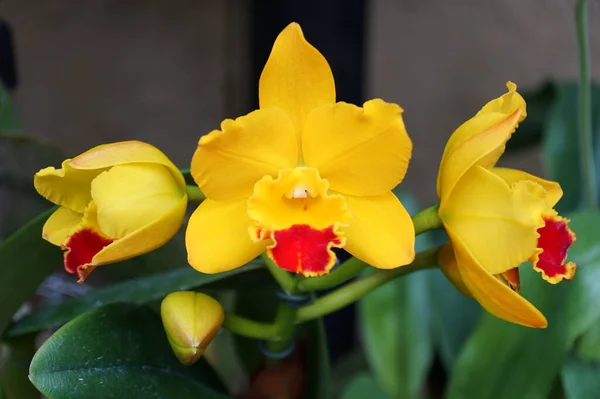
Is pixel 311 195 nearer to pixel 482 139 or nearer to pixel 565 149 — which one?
pixel 482 139

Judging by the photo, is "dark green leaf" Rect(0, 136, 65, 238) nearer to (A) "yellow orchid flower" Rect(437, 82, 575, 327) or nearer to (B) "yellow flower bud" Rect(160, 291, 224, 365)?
A: (B) "yellow flower bud" Rect(160, 291, 224, 365)

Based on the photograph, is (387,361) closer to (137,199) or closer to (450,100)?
(137,199)

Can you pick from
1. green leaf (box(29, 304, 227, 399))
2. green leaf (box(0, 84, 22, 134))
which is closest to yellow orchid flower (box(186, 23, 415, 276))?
green leaf (box(29, 304, 227, 399))

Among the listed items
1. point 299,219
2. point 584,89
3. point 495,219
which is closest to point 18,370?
point 299,219

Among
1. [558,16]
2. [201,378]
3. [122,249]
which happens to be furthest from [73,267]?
[558,16]

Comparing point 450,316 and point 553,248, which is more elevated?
point 553,248

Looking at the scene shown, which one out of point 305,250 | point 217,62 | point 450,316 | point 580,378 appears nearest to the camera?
point 305,250

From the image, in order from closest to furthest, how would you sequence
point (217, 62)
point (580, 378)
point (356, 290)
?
1. point (356, 290)
2. point (580, 378)
3. point (217, 62)
